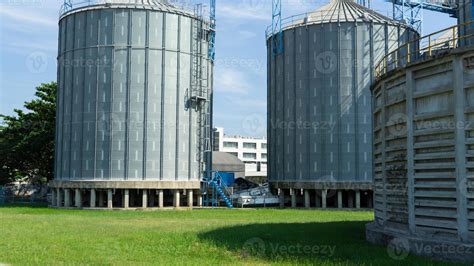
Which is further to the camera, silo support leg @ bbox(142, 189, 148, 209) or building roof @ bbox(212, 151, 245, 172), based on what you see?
building roof @ bbox(212, 151, 245, 172)

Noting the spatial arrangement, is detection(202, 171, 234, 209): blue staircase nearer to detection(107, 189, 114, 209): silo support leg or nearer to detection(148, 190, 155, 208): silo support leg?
detection(148, 190, 155, 208): silo support leg

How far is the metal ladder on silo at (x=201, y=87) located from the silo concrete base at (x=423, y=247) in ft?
89.4

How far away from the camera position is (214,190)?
1795 inches

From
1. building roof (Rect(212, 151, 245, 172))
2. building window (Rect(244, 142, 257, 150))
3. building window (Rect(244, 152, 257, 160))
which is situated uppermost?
building window (Rect(244, 142, 257, 150))

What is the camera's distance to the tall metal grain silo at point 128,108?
4141cm

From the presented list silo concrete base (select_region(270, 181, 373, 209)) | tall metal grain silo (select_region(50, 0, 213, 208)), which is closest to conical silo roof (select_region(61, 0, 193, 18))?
tall metal grain silo (select_region(50, 0, 213, 208))

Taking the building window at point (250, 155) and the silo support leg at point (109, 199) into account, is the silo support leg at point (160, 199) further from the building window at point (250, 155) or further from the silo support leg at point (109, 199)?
the building window at point (250, 155)

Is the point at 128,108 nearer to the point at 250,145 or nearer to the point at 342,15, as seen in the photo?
the point at 342,15

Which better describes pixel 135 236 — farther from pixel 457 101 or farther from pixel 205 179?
pixel 205 179

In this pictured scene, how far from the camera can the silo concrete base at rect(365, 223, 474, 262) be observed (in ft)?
50.2

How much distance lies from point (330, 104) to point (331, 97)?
1.91 ft

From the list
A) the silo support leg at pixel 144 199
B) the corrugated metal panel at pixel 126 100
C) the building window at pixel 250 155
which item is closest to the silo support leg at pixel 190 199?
the corrugated metal panel at pixel 126 100

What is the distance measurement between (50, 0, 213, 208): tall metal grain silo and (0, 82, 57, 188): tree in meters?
9.68

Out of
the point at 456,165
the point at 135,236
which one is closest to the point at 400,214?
the point at 456,165
